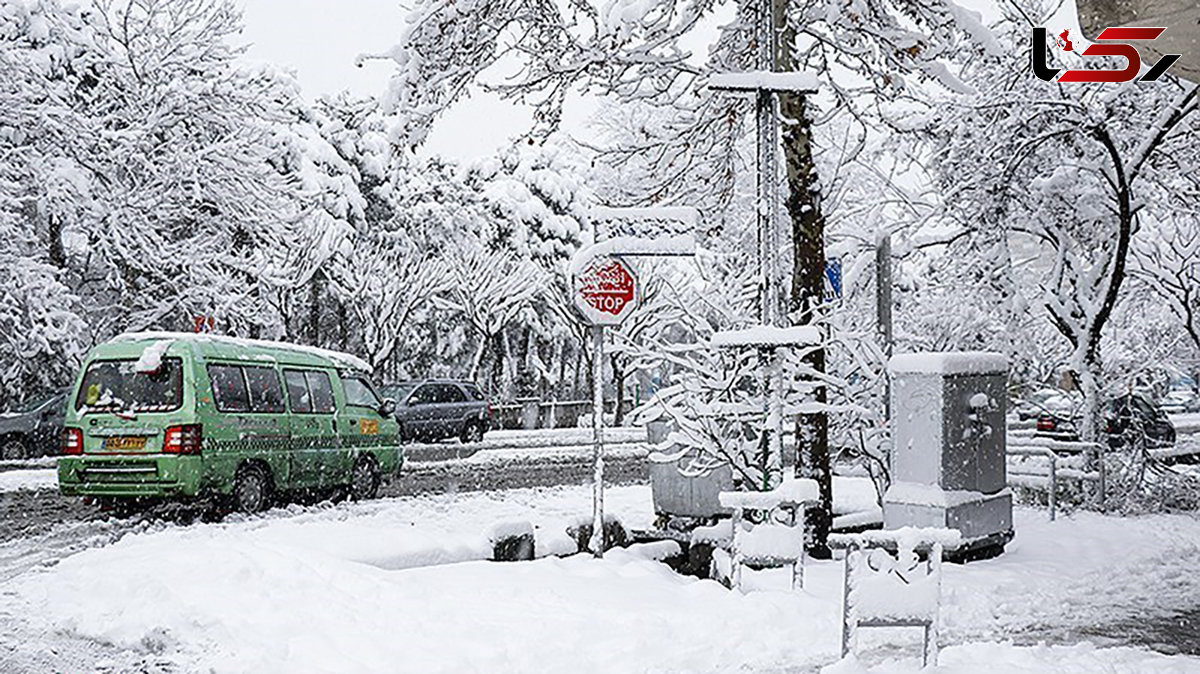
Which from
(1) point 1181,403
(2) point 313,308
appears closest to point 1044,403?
(2) point 313,308

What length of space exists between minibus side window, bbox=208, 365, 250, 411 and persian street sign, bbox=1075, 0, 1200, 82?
11238mm

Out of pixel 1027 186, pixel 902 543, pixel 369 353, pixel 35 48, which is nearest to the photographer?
pixel 902 543

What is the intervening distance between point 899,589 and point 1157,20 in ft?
10.6

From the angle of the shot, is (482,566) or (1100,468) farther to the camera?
(1100,468)

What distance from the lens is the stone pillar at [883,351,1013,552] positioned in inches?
445

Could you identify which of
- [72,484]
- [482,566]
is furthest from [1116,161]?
[72,484]

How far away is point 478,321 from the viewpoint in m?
39.4

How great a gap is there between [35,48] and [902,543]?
27.0 m

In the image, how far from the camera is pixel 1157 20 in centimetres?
530

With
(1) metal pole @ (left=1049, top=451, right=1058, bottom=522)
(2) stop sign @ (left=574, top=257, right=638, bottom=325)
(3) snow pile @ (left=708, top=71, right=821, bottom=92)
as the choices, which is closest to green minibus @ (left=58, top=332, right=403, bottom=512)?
(2) stop sign @ (left=574, top=257, right=638, bottom=325)

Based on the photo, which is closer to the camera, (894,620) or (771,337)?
(894,620)

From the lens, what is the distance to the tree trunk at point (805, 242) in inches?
445

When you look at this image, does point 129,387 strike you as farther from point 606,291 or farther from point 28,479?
point 28,479

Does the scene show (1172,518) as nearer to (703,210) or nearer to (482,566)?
(703,210)
